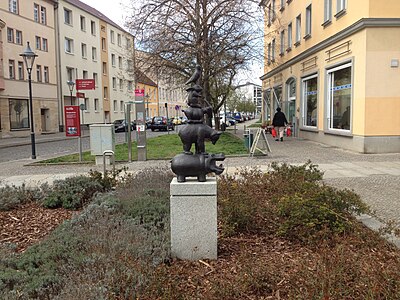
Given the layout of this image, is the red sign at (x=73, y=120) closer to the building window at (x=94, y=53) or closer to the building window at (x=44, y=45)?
the building window at (x=44, y=45)

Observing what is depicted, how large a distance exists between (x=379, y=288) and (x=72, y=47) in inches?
1861

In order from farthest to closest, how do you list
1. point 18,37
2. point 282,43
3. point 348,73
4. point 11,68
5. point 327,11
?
1. point 18,37
2. point 11,68
3. point 282,43
4. point 327,11
5. point 348,73

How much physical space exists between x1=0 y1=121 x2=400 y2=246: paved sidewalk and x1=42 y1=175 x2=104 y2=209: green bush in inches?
88.3

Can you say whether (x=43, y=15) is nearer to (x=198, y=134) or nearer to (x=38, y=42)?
(x=38, y=42)

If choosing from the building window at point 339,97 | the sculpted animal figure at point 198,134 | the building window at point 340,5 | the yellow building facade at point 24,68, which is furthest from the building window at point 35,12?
the sculpted animal figure at point 198,134

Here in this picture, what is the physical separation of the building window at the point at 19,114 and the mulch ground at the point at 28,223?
31376mm

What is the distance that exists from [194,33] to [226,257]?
1697cm

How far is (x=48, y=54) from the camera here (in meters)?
A: 40.0

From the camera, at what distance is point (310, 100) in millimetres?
21734

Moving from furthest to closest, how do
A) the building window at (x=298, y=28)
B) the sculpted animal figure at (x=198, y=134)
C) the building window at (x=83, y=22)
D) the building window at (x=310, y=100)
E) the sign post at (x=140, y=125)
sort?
the building window at (x=83, y=22) → the building window at (x=298, y=28) → the building window at (x=310, y=100) → the sign post at (x=140, y=125) → the sculpted animal figure at (x=198, y=134)

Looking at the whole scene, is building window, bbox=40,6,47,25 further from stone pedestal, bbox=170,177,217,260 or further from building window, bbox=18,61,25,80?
stone pedestal, bbox=170,177,217,260

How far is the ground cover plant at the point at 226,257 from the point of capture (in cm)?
299

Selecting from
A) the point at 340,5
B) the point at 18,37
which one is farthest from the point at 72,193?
the point at 18,37

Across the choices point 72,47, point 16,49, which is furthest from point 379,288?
point 72,47
